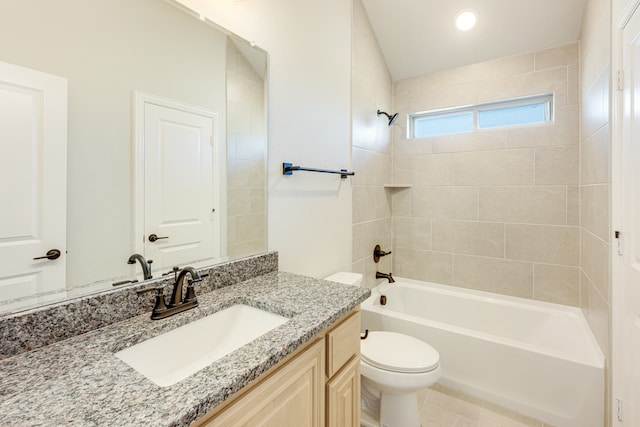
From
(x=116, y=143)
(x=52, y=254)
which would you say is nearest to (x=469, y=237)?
(x=116, y=143)

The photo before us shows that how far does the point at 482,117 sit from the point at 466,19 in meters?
0.78

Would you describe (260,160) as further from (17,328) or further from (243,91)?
(17,328)

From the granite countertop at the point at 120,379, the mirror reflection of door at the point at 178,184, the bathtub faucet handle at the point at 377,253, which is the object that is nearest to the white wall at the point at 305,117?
the mirror reflection of door at the point at 178,184

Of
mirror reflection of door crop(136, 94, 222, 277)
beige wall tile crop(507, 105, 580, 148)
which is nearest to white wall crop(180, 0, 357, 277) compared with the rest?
mirror reflection of door crop(136, 94, 222, 277)

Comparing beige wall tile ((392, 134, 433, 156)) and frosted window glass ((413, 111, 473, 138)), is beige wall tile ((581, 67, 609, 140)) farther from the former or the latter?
beige wall tile ((392, 134, 433, 156))

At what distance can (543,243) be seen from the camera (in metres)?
2.35

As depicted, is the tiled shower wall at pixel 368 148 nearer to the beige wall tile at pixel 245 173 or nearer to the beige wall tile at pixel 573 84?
the beige wall tile at pixel 245 173

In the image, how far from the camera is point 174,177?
1144 millimetres

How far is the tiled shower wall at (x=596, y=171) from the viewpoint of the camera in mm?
1501

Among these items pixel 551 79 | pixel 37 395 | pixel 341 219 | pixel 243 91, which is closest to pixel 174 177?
pixel 243 91

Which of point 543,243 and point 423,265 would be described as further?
point 423,265

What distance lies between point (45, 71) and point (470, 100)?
278cm

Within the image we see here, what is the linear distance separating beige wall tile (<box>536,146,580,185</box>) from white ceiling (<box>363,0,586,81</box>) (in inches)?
31.8

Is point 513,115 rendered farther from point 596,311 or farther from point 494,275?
point 596,311
